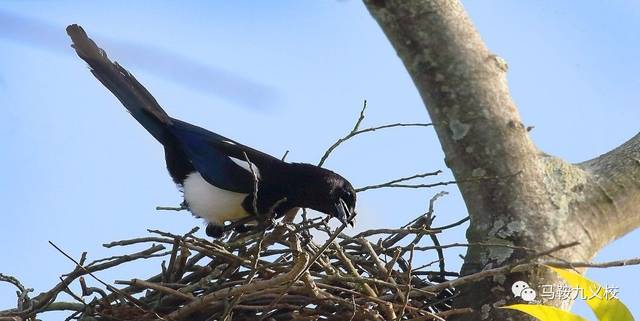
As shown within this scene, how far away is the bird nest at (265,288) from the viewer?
3.22 m

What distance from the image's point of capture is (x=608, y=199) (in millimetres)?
3408

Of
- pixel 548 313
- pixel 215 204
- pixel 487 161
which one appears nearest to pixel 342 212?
pixel 215 204

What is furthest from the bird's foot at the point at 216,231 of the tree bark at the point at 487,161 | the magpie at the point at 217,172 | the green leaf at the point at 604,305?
the green leaf at the point at 604,305

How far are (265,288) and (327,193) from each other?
1179mm

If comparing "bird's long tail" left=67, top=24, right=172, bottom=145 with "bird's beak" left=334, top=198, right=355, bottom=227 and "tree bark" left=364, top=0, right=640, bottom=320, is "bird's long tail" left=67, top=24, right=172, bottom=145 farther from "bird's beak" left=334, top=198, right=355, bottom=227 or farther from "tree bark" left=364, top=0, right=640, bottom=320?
"tree bark" left=364, top=0, right=640, bottom=320

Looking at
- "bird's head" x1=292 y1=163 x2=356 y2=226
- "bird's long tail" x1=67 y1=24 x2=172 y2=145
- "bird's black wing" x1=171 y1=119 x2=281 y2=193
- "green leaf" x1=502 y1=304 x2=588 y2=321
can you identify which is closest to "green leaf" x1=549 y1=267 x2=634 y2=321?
"green leaf" x1=502 y1=304 x2=588 y2=321

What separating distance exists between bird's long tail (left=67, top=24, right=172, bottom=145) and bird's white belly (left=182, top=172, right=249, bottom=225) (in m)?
0.33

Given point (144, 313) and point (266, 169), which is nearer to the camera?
point (144, 313)

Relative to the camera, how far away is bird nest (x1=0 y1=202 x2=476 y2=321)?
3.22 metres

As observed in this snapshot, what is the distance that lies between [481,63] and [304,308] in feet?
3.35

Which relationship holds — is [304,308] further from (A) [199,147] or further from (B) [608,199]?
(A) [199,147]

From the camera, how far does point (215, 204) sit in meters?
4.41

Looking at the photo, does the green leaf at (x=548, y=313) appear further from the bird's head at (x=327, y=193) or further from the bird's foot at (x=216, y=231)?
the bird's foot at (x=216, y=231)

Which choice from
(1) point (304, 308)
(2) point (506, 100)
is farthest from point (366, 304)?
(2) point (506, 100)
